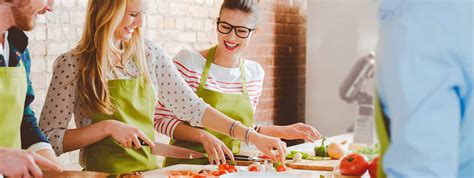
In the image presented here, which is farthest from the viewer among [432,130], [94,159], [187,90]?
[187,90]

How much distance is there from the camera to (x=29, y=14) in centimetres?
234

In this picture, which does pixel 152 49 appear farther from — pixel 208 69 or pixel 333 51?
pixel 333 51

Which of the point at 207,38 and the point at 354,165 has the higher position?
the point at 207,38

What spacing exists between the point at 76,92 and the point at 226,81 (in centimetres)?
97

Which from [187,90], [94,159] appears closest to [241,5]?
[187,90]

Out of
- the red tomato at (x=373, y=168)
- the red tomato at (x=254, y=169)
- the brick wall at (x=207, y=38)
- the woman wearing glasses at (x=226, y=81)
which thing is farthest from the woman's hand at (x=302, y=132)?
the brick wall at (x=207, y=38)

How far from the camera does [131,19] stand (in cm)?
278

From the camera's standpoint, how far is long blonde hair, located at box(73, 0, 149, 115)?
2.72m

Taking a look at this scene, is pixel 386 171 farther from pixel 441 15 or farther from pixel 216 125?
pixel 216 125

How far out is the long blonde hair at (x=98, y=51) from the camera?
272cm

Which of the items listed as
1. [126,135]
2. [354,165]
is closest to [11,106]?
[126,135]

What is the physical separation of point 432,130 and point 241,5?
2.45m

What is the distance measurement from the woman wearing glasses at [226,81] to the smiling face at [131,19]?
549mm

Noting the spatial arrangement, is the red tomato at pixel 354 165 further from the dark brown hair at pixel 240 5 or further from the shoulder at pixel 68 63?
the dark brown hair at pixel 240 5
